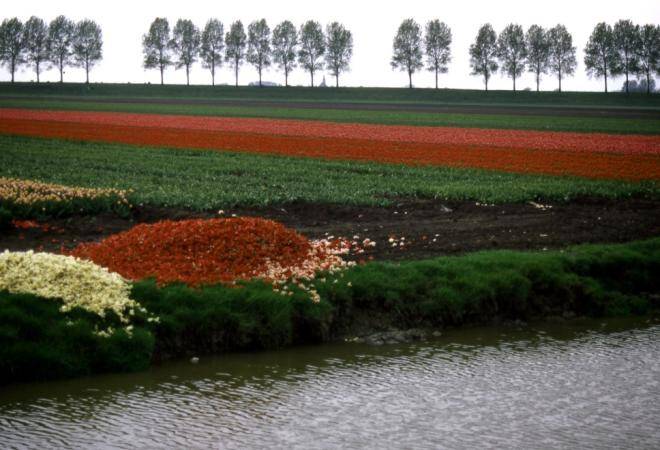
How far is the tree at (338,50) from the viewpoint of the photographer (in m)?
137

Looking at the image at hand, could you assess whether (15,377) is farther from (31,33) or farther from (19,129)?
(31,33)

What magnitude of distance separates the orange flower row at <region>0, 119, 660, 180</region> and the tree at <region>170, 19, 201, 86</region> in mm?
88568

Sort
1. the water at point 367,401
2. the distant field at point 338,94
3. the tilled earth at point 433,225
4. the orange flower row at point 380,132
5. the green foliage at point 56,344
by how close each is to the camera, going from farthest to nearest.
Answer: the distant field at point 338,94 < the orange flower row at point 380,132 < the tilled earth at point 433,225 < the green foliage at point 56,344 < the water at point 367,401

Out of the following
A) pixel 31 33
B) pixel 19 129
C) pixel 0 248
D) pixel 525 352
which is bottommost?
pixel 525 352

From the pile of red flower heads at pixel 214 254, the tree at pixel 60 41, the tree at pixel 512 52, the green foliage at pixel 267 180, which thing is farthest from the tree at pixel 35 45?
the pile of red flower heads at pixel 214 254

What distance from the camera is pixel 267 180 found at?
98.7 feet

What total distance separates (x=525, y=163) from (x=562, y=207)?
9.42 meters

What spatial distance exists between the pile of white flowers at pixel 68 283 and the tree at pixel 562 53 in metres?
123

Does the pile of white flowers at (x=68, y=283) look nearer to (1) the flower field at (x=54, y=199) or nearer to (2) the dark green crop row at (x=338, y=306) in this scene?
(2) the dark green crop row at (x=338, y=306)

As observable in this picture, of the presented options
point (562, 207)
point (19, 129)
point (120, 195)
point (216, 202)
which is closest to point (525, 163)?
point (562, 207)

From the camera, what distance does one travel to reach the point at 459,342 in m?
14.0

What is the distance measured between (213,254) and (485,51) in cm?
11990

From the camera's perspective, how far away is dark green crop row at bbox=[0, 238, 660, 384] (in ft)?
39.3

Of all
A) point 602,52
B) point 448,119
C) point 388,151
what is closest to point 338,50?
point 602,52
